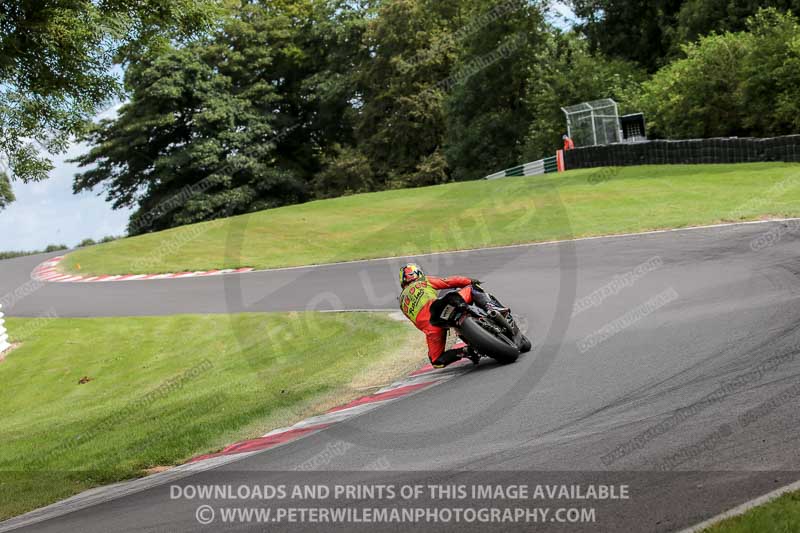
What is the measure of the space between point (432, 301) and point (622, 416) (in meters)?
3.47

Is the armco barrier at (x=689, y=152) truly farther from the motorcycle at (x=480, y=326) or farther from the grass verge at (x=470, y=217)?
the motorcycle at (x=480, y=326)

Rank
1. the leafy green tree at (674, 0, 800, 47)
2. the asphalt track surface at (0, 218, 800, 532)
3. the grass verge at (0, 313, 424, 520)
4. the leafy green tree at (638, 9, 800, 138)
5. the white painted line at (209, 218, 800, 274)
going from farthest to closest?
the leafy green tree at (674, 0, 800, 47), the leafy green tree at (638, 9, 800, 138), the white painted line at (209, 218, 800, 274), the grass verge at (0, 313, 424, 520), the asphalt track surface at (0, 218, 800, 532)

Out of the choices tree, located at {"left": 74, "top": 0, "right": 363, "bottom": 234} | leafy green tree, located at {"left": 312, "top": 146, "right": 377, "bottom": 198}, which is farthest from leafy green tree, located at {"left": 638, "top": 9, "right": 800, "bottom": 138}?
tree, located at {"left": 74, "top": 0, "right": 363, "bottom": 234}

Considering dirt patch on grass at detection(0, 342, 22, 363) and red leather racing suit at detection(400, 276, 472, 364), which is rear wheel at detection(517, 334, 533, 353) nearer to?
red leather racing suit at detection(400, 276, 472, 364)

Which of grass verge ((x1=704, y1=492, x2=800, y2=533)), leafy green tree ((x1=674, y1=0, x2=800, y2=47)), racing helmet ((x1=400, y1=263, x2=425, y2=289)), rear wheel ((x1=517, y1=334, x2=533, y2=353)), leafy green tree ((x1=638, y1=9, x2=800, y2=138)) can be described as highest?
leafy green tree ((x1=674, y1=0, x2=800, y2=47))

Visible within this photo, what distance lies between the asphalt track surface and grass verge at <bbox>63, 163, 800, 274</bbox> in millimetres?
8281

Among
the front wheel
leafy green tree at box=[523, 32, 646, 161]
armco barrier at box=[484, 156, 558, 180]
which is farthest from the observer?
leafy green tree at box=[523, 32, 646, 161]

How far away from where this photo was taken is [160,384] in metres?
13.3

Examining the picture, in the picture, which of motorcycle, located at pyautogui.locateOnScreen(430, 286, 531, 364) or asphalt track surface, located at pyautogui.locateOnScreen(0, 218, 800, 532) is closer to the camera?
asphalt track surface, located at pyautogui.locateOnScreen(0, 218, 800, 532)

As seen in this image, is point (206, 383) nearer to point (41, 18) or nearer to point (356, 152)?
point (41, 18)

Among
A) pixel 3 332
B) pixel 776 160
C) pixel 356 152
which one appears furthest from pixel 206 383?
pixel 356 152

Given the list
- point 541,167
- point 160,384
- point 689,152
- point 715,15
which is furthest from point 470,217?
point 715,15

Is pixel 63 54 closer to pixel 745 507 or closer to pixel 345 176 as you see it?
pixel 745 507

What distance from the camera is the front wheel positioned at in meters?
8.72
